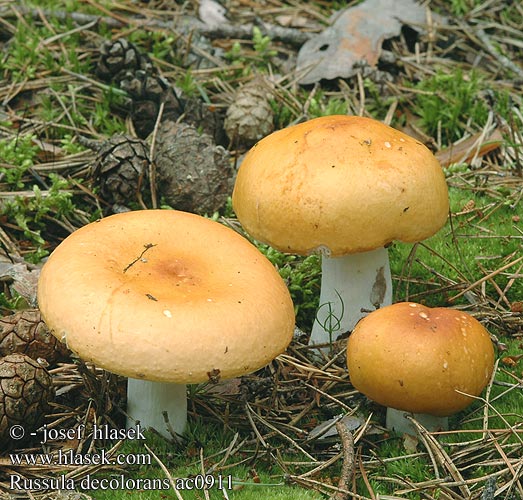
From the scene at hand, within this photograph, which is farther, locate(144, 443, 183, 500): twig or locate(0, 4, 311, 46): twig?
locate(0, 4, 311, 46): twig

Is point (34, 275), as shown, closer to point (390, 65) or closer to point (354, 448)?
point (354, 448)

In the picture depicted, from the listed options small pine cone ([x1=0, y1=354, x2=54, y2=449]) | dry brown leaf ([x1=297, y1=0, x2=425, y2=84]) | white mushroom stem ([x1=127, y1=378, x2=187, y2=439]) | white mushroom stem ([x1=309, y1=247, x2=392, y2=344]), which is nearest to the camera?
small pine cone ([x1=0, y1=354, x2=54, y2=449])

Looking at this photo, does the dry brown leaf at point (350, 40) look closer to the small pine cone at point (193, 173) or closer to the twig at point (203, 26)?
the twig at point (203, 26)

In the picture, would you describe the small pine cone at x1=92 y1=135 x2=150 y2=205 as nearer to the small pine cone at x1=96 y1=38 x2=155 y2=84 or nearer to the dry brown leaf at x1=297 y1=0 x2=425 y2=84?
the small pine cone at x1=96 y1=38 x2=155 y2=84

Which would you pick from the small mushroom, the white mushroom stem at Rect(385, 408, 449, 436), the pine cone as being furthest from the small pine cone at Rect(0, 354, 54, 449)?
the pine cone

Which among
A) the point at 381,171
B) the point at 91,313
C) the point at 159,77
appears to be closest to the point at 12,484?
the point at 91,313

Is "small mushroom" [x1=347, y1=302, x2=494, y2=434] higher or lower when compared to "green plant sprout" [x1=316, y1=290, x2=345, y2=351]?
higher
